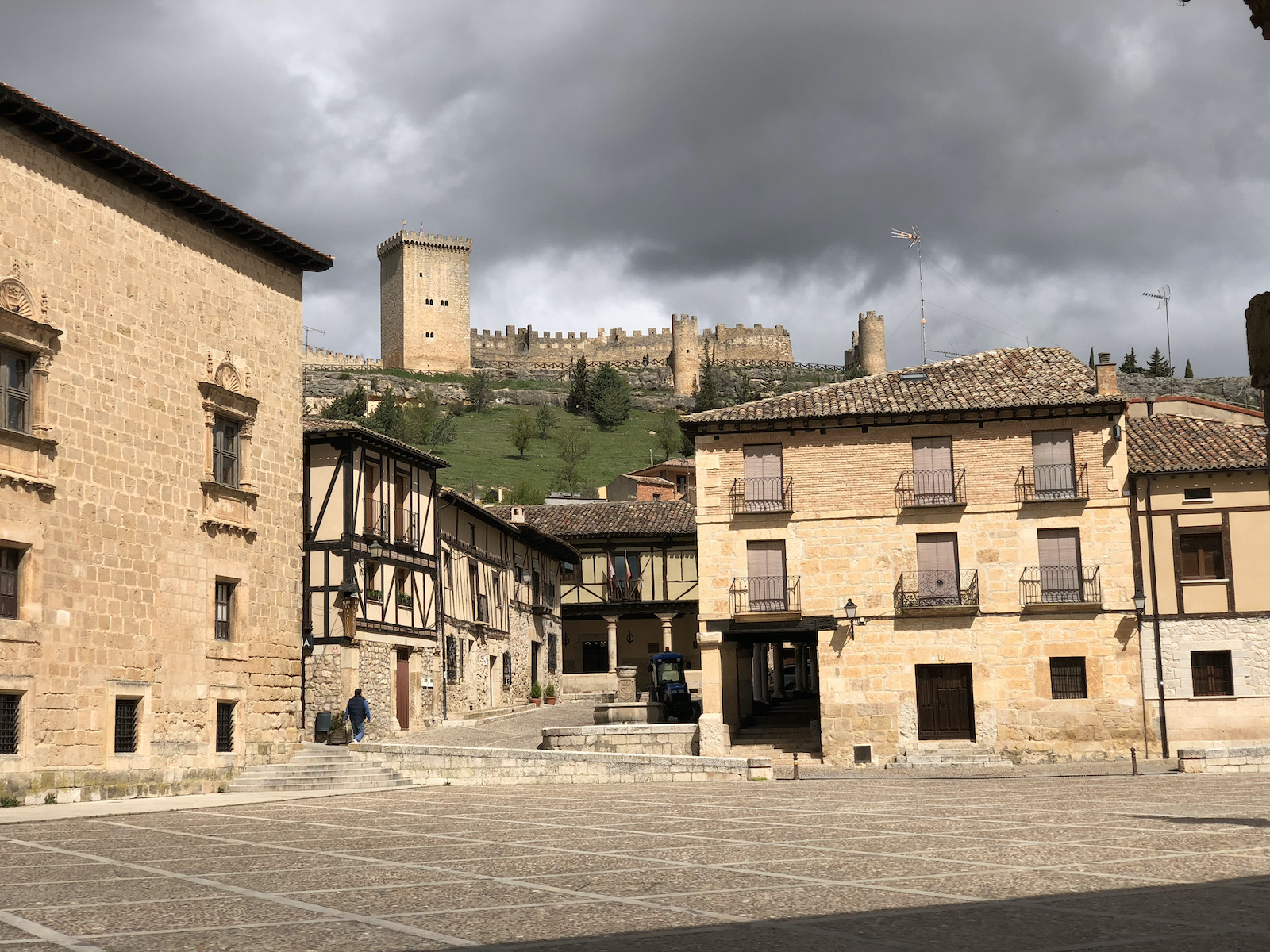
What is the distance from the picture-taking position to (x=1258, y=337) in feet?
20.0

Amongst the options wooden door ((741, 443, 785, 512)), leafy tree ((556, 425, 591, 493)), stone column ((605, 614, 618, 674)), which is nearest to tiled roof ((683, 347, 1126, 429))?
wooden door ((741, 443, 785, 512))

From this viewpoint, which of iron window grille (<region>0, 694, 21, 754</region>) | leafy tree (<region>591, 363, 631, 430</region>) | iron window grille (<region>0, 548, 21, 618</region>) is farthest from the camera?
leafy tree (<region>591, 363, 631, 430</region>)

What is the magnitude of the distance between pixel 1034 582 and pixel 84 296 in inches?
783

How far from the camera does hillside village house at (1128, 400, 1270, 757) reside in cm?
2892

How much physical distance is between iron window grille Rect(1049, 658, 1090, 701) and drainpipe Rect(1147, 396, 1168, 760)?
1.61 metres

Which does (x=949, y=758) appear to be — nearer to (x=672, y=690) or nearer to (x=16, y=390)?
(x=672, y=690)

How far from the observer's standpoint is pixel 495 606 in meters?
41.2

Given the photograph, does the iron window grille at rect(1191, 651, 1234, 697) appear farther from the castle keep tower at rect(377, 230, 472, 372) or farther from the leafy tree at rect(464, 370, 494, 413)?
the castle keep tower at rect(377, 230, 472, 372)

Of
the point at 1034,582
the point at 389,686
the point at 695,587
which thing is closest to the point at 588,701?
the point at 695,587

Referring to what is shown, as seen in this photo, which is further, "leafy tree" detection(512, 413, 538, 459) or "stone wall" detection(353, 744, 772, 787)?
"leafy tree" detection(512, 413, 538, 459)

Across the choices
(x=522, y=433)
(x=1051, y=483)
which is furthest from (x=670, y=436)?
(x=1051, y=483)

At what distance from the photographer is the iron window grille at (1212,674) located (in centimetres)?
2912

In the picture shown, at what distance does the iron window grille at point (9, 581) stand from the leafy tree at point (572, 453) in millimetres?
65443

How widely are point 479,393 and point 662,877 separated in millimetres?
Result: 104176
